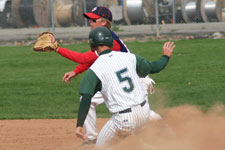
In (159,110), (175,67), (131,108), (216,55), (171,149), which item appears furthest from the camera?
(216,55)

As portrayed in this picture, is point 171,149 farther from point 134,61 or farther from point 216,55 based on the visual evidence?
point 216,55

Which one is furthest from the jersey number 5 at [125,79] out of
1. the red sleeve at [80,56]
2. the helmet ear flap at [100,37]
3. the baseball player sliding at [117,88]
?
the red sleeve at [80,56]

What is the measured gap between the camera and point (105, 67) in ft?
15.9

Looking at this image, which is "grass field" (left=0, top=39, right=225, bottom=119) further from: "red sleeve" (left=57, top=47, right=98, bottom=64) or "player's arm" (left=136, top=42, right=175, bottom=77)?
"player's arm" (left=136, top=42, right=175, bottom=77)

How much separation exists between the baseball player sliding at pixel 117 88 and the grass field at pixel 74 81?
4.30 metres

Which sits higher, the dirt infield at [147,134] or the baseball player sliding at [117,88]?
the baseball player sliding at [117,88]

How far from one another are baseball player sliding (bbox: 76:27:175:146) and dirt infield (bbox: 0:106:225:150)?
24 centimetres

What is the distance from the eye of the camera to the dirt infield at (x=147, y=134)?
523cm

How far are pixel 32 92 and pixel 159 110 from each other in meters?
3.71

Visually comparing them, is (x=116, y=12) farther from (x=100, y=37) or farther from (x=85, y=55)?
(x=100, y=37)

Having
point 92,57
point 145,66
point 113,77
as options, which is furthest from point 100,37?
point 92,57

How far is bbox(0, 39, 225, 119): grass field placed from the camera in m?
9.98

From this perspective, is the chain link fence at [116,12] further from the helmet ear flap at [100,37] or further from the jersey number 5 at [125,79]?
the jersey number 5 at [125,79]

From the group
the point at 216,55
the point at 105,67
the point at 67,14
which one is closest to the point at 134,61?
the point at 105,67
